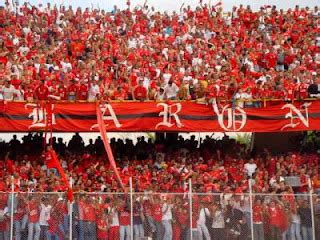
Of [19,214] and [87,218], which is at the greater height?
[19,214]

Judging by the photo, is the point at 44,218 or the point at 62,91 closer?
the point at 44,218

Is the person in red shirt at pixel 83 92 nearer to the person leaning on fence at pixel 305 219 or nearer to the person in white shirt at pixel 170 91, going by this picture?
the person in white shirt at pixel 170 91

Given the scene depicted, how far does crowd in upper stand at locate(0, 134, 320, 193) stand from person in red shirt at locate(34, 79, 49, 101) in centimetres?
186

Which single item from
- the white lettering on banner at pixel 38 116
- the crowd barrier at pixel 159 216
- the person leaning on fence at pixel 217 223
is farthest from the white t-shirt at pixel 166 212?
the white lettering on banner at pixel 38 116

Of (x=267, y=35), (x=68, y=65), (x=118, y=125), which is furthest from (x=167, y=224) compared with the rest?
(x=267, y=35)

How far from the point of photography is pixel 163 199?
16.6 m

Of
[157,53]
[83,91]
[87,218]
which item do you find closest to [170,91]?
[83,91]

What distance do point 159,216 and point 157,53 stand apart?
9.72 meters

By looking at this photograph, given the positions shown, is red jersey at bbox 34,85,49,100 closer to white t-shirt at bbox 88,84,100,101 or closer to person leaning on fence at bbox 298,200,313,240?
white t-shirt at bbox 88,84,100,101

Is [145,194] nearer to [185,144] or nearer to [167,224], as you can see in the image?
[167,224]

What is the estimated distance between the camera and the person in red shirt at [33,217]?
634 inches

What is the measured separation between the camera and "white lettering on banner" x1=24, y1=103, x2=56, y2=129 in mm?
20812

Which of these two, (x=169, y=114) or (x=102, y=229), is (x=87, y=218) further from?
(x=169, y=114)

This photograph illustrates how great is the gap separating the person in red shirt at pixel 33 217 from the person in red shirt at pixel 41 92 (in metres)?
5.21
